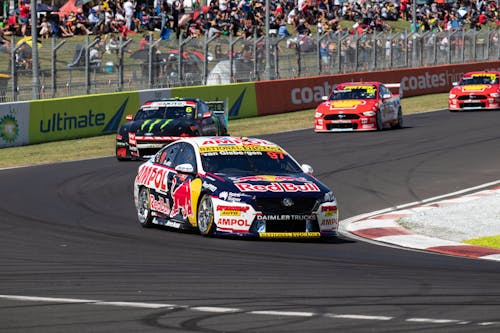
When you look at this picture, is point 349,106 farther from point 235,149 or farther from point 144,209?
point 235,149

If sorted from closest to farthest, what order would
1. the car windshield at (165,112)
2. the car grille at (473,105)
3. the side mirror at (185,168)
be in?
1. the side mirror at (185,168)
2. the car windshield at (165,112)
3. the car grille at (473,105)

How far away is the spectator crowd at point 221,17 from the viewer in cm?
3609

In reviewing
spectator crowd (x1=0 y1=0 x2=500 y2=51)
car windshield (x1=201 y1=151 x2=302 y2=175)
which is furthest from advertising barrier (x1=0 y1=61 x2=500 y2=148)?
car windshield (x1=201 y1=151 x2=302 y2=175)

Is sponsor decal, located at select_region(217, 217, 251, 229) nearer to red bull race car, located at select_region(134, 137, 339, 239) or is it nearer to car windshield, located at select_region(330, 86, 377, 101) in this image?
red bull race car, located at select_region(134, 137, 339, 239)

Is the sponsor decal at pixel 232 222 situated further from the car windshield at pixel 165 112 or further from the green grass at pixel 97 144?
the car windshield at pixel 165 112

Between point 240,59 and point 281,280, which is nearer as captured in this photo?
point 281,280

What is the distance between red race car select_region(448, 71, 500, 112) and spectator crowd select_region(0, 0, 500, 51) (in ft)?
24.8

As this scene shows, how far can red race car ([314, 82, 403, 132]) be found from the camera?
3081cm

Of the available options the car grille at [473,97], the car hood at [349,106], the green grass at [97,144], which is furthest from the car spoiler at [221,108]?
the car grille at [473,97]

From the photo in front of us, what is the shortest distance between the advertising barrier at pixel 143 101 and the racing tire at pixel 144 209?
1309 centimetres

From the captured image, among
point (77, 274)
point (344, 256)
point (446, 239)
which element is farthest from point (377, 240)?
point (77, 274)

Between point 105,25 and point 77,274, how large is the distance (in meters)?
27.6

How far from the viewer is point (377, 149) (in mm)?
26031

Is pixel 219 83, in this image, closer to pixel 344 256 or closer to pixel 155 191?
pixel 155 191
